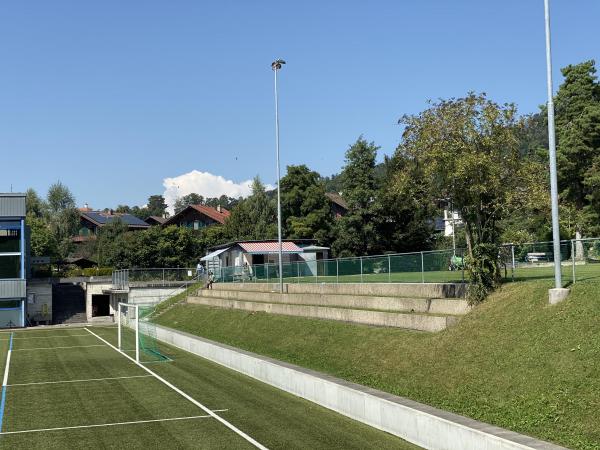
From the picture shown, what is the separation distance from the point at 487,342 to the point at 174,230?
67.6 m

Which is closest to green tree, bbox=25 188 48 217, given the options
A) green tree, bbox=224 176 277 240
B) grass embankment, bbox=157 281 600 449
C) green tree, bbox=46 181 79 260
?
green tree, bbox=46 181 79 260

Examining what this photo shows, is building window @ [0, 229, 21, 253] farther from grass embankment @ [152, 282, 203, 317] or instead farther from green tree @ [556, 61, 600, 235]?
green tree @ [556, 61, 600, 235]

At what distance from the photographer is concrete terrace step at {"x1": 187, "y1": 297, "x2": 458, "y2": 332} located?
17.8 meters

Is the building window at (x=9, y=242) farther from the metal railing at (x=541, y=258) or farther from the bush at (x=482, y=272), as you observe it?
the bush at (x=482, y=272)

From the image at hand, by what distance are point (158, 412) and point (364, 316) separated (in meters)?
8.12

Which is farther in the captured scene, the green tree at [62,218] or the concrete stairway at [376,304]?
the green tree at [62,218]

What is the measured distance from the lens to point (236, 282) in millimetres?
44938

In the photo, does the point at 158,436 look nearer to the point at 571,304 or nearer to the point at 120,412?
the point at 120,412

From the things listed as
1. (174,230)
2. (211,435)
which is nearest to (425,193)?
(211,435)

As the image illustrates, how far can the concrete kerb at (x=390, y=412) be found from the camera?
32.3ft

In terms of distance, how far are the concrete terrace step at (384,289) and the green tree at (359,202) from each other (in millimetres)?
23444

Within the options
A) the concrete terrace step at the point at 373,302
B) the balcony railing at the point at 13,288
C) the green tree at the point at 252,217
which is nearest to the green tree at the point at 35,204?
the green tree at the point at 252,217

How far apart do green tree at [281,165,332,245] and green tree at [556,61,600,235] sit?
30.1 metres

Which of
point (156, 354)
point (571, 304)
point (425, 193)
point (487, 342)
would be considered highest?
point (425, 193)
